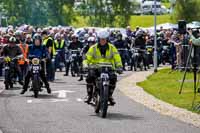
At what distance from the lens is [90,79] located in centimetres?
1867

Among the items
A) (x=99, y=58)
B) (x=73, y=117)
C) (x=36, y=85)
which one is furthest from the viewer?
(x=36, y=85)

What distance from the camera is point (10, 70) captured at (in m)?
27.4

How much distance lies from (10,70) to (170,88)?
5.70 m

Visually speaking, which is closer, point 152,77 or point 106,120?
point 106,120

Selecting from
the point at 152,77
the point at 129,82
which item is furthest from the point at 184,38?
the point at 129,82

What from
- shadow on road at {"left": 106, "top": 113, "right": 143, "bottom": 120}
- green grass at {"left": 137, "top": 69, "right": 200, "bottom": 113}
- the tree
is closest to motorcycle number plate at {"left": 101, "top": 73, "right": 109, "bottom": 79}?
shadow on road at {"left": 106, "top": 113, "right": 143, "bottom": 120}

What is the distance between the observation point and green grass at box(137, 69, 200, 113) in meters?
21.9

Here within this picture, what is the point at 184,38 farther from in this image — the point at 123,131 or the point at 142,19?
the point at 142,19

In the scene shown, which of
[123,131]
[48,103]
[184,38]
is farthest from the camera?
[184,38]

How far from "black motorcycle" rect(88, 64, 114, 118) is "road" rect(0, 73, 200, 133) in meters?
0.22

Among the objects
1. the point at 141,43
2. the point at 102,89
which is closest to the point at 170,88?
the point at 102,89

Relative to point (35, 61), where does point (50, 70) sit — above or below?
below

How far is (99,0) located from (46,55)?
49252mm

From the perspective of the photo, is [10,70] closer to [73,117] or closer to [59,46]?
[59,46]
